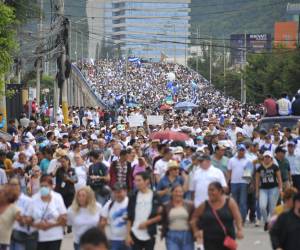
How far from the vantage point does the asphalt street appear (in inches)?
727

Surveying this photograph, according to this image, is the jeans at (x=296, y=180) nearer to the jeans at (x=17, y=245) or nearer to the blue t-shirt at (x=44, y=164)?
the blue t-shirt at (x=44, y=164)

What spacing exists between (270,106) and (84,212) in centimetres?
1644

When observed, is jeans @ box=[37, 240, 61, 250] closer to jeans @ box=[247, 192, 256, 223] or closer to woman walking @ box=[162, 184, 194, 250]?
woman walking @ box=[162, 184, 194, 250]

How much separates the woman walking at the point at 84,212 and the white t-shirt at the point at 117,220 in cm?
13

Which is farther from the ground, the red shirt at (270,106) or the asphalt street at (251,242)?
the red shirt at (270,106)

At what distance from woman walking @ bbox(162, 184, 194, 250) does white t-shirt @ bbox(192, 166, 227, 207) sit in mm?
3061

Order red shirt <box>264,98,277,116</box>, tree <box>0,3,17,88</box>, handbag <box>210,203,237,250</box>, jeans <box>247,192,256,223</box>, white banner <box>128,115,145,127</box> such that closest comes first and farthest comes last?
handbag <box>210,203,237,250</box> → jeans <box>247,192,256,223</box> → red shirt <box>264,98,277,116</box> → tree <box>0,3,17,88</box> → white banner <box>128,115,145,127</box>

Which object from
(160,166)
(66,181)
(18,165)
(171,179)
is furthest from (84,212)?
(18,165)

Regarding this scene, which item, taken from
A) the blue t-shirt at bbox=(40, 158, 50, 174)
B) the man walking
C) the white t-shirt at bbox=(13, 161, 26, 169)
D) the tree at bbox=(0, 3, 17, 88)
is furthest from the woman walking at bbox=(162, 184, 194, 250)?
the tree at bbox=(0, 3, 17, 88)

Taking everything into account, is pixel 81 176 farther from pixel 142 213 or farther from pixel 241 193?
pixel 142 213

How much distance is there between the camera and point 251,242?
749 inches

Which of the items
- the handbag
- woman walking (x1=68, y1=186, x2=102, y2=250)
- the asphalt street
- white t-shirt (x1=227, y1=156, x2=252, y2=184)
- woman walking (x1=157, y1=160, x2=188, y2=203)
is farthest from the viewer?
white t-shirt (x1=227, y1=156, x2=252, y2=184)

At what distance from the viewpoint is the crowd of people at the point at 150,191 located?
13.0 meters

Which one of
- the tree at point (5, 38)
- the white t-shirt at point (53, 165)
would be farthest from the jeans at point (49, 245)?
the tree at point (5, 38)
